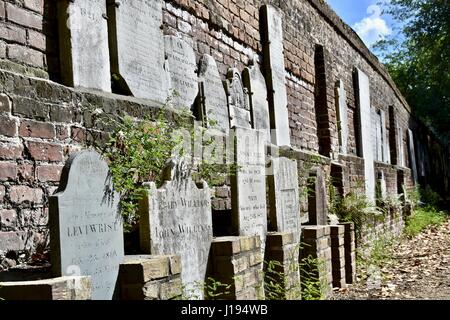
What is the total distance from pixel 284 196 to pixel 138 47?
1794 mm

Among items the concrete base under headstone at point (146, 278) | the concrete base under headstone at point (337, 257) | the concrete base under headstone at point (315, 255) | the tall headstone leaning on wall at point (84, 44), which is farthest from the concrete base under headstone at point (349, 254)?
the concrete base under headstone at point (146, 278)

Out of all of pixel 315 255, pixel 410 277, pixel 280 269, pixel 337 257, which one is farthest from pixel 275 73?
pixel 280 269

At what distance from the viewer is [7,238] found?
2.98 metres

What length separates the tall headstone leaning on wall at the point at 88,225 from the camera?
2.61 m

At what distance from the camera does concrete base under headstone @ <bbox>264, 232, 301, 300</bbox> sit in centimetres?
453

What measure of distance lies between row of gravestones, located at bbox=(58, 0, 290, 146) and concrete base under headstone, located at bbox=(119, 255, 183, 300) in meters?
1.34

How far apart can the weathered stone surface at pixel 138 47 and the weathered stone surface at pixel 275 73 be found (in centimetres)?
249

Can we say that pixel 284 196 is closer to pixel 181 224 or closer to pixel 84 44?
pixel 181 224

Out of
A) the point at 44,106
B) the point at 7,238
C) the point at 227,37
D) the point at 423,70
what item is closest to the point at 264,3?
the point at 227,37

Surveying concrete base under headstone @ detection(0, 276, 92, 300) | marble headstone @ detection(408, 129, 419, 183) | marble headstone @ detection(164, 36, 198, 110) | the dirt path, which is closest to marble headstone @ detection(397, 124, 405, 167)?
marble headstone @ detection(408, 129, 419, 183)

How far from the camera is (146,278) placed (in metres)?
2.89

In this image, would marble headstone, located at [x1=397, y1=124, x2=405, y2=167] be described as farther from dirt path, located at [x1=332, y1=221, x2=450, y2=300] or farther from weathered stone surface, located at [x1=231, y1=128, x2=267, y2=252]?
weathered stone surface, located at [x1=231, y1=128, x2=267, y2=252]

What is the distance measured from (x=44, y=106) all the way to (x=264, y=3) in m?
4.55

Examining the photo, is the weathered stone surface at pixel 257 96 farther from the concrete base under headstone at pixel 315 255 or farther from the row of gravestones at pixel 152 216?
the row of gravestones at pixel 152 216
